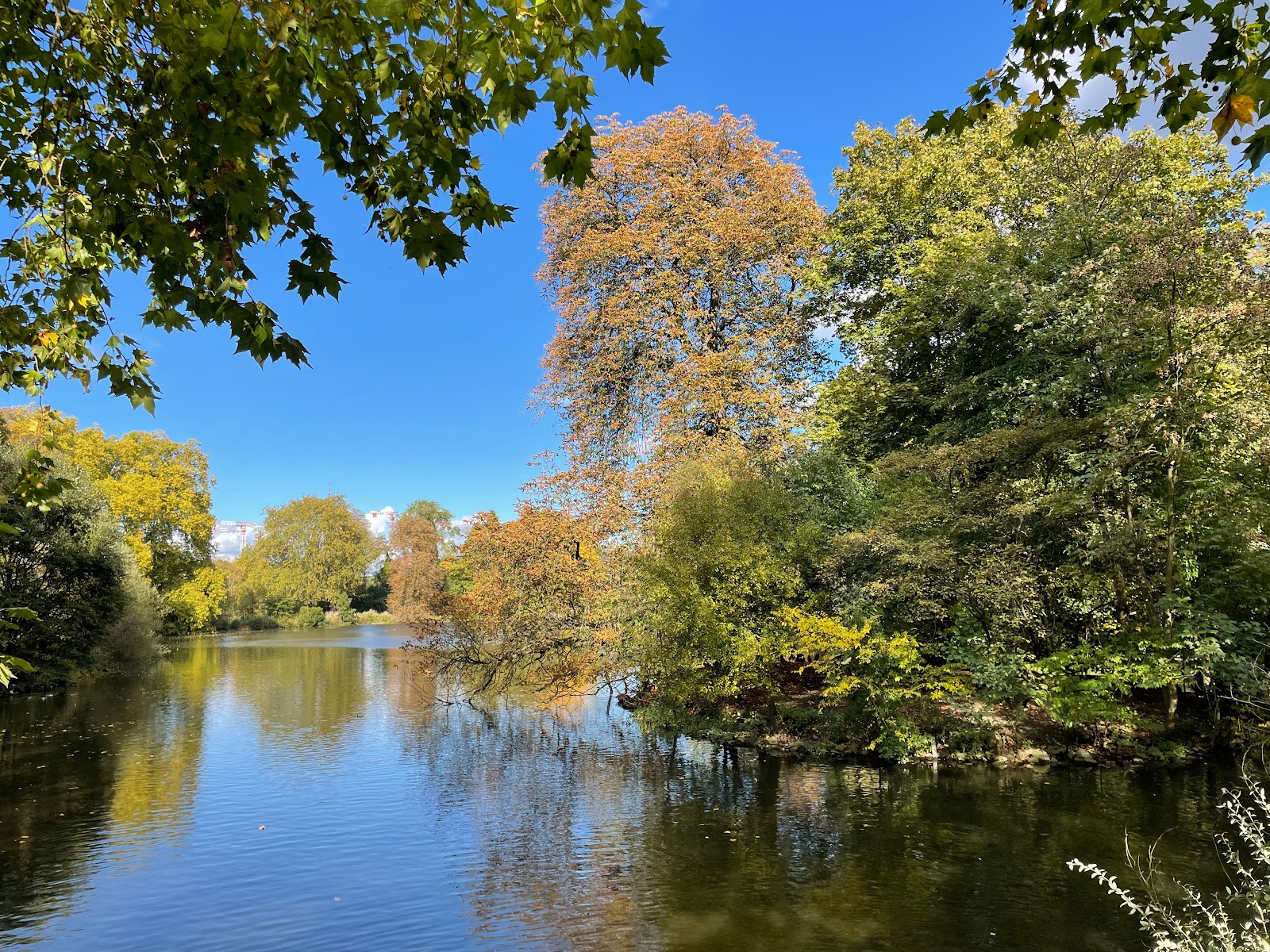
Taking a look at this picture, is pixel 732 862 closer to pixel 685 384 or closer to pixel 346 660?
pixel 685 384

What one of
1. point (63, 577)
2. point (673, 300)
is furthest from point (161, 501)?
point (673, 300)

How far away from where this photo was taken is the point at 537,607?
21062 mm

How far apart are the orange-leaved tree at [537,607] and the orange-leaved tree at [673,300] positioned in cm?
154

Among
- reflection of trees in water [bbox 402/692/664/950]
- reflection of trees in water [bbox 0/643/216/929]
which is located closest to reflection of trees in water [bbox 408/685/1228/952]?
reflection of trees in water [bbox 402/692/664/950]

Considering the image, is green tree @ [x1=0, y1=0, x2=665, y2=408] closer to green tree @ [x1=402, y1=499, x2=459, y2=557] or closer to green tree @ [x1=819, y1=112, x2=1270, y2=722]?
green tree @ [x1=819, y1=112, x2=1270, y2=722]

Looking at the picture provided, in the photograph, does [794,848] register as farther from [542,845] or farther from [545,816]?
[545,816]

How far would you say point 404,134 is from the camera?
145 inches

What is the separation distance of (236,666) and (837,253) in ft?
99.7

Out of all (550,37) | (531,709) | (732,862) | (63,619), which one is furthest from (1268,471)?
(63,619)

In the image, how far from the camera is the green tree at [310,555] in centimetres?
7425

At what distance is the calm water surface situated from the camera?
7902 millimetres

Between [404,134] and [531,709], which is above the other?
[404,134]

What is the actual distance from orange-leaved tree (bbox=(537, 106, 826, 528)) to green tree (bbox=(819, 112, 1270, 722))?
5.35 metres

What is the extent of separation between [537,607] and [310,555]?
213ft
